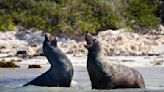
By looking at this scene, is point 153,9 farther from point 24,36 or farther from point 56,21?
point 24,36

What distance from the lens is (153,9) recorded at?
25.5 meters

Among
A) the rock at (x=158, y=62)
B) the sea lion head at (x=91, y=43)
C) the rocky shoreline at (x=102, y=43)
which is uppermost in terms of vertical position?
the sea lion head at (x=91, y=43)

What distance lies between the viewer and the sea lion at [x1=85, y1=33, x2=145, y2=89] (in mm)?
11750

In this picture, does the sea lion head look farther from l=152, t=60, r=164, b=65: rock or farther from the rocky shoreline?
the rocky shoreline

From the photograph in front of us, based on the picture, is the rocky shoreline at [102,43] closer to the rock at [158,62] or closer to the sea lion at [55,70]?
the rock at [158,62]

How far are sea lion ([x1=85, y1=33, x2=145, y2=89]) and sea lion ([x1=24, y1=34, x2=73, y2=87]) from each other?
0.42 metres

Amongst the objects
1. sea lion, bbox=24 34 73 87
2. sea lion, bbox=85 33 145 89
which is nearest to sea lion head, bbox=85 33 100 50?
sea lion, bbox=85 33 145 89

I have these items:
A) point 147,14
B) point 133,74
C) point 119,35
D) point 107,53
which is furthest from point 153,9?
point 133,74

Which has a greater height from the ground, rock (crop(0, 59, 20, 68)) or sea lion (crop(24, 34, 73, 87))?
sea lion (crop(24, 34, 73, 87))

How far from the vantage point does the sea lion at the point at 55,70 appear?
11969 mm

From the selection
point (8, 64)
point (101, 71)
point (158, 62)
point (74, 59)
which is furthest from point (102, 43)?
point (101, 71)

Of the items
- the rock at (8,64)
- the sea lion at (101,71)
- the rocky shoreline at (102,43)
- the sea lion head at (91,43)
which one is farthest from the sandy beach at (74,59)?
the sea lion head at (91,43)

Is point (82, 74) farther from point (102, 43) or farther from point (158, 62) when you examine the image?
point (102, 43)

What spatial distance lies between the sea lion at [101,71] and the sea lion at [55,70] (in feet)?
1.39
